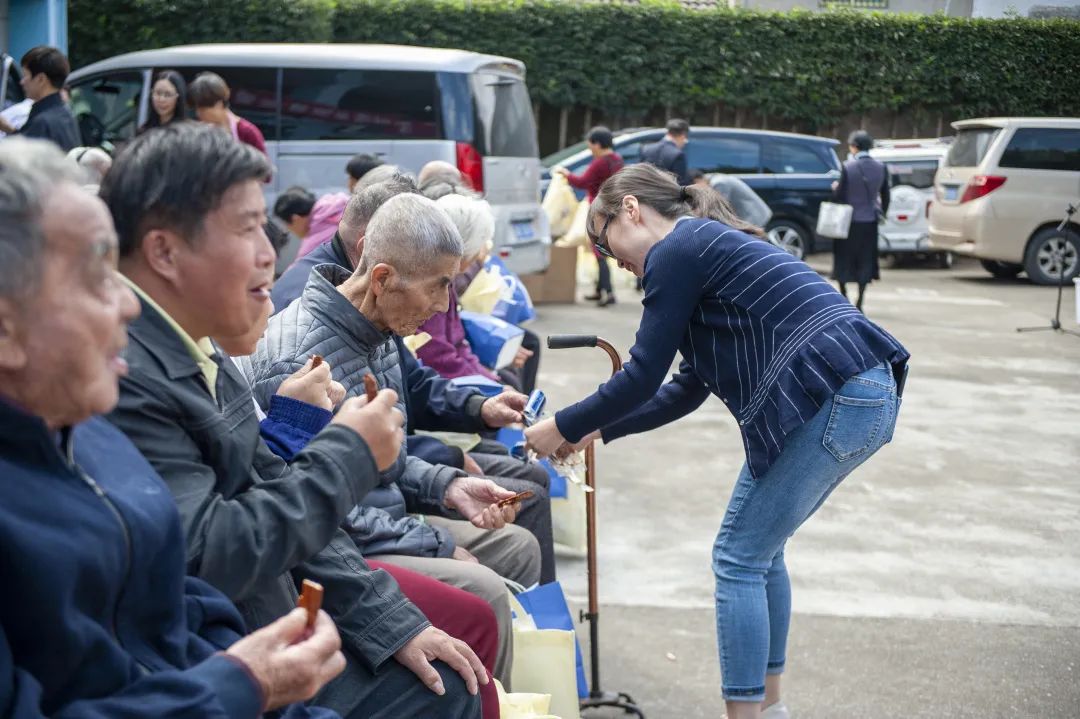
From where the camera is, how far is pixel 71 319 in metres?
1.54

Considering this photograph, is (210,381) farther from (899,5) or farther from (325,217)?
(899,5)

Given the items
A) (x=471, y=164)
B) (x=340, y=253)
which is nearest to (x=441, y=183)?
(x=340, y=253)

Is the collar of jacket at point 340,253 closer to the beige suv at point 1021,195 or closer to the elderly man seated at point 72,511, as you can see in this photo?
the elderly man seated at point 72,511

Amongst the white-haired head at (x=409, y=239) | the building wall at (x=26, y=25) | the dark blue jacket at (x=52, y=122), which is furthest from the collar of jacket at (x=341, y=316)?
the building wall at (x=26, y=25)

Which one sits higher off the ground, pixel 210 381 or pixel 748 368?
pixel 210 381

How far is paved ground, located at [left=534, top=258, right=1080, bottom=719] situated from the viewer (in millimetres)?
4328

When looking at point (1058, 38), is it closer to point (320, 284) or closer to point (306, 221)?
point (306, 221)

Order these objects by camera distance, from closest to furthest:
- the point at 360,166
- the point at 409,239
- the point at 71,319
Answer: the point at 71,319
the point at 409,239
the point at 360,166

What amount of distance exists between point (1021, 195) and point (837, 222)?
3607 mm

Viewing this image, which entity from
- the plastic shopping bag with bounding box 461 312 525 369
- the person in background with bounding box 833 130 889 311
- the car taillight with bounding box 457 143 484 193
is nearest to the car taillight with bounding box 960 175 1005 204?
the person in background with bounding box 833 130 889 311

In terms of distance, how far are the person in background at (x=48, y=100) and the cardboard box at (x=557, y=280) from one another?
5725mm

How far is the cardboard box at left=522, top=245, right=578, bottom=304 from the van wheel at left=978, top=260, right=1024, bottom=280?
6.98m

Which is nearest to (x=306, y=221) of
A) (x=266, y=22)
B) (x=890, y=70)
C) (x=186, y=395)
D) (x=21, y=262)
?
(x=186, y=395)

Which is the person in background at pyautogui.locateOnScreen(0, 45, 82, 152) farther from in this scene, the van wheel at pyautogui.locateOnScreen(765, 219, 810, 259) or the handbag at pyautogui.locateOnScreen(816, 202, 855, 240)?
the van wheel at pyautogui.locateOnScreen(765, 219, 810, 259)
